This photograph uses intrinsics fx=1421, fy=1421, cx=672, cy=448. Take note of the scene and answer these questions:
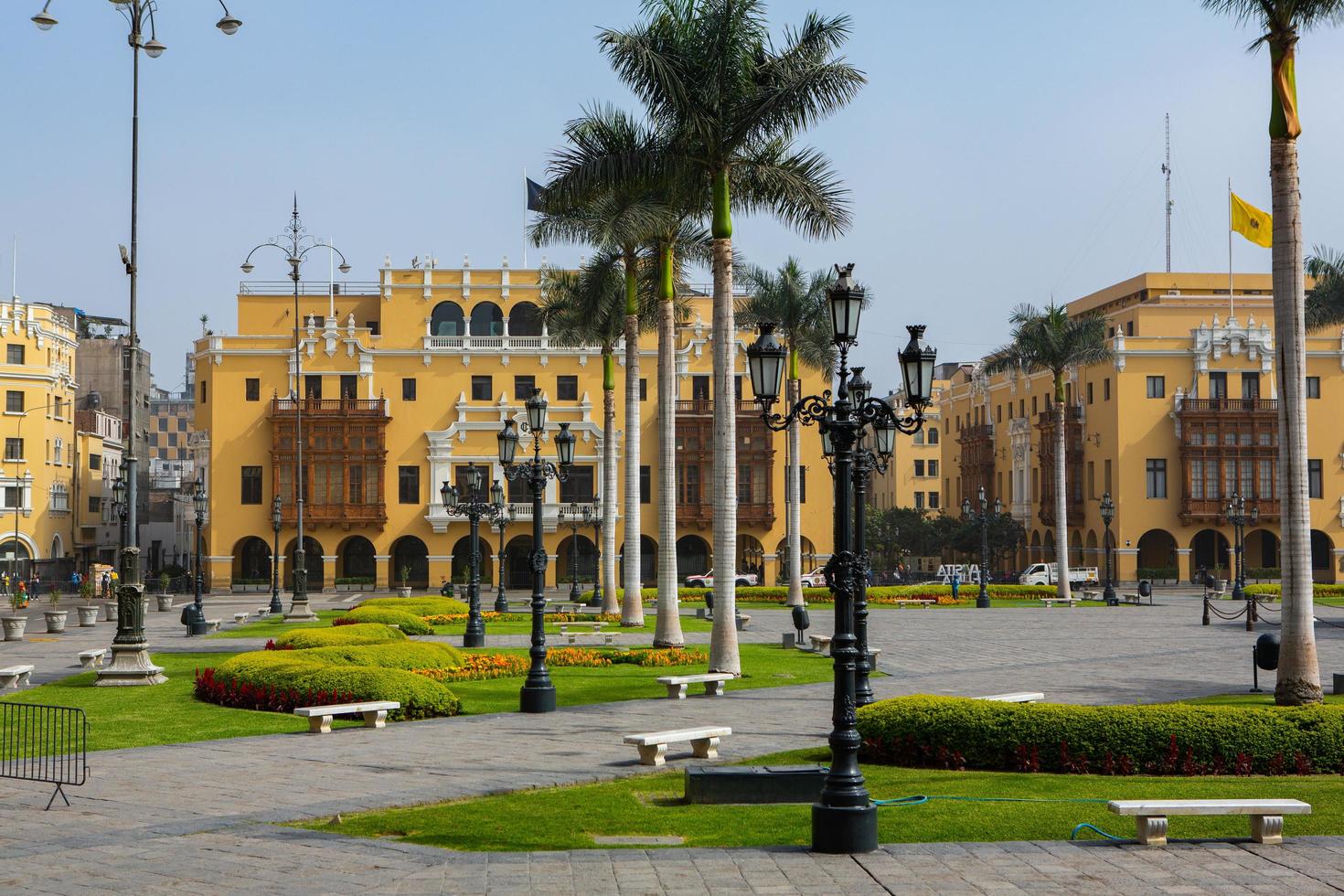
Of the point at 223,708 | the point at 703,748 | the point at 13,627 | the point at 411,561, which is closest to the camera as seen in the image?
the point at 703,748

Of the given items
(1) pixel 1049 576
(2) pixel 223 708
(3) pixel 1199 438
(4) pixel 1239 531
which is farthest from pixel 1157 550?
(2) pixel 223 708

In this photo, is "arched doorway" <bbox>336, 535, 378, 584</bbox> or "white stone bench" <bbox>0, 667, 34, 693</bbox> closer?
"white stone bench" <bbox>0, 667, 34, 693</bbox>

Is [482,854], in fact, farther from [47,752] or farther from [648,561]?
[648,561]

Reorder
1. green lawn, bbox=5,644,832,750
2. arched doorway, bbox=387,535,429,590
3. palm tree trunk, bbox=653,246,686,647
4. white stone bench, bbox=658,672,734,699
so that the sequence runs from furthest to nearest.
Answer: arched doorway, bbox=387,535,429,590, palm tree trunk, bbox=653,246,686,647, white stone bench, bbox=658,672,734,699, green lawn, bbox=5,644,832,750

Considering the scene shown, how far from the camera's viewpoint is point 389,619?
111 feet

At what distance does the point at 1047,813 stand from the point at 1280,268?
9.73 m

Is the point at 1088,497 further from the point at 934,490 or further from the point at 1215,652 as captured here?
the point at 1215,652

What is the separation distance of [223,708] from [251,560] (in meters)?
51.1

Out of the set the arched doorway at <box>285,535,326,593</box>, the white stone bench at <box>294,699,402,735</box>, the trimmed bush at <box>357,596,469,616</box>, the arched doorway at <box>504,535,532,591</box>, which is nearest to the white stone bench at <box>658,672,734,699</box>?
the white stone bench at <box>294,699,402,735</box>

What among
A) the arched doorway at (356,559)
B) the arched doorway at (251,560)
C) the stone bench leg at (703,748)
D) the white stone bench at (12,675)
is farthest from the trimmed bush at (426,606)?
the arched doorway at (251,560)

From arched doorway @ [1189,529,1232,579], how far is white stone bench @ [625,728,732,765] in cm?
6153

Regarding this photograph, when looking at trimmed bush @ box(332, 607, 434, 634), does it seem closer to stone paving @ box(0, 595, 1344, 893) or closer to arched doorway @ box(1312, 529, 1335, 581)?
stone paving @ box(0, 595, 1344, 893)

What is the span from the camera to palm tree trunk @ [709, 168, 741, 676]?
23125 millimetres

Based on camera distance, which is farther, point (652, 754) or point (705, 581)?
point (705, 581)
